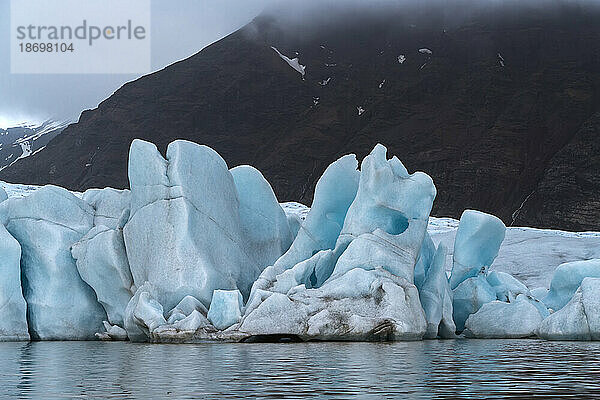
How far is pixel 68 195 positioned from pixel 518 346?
10.2 m

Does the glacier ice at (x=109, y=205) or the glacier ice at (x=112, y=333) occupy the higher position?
the glacier ice at (x=109, y=205)

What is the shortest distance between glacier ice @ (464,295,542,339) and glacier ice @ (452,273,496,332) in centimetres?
55

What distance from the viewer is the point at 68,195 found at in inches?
723

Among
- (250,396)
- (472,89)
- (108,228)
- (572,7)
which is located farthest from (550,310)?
(572,7)

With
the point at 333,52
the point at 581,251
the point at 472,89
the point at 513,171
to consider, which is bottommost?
the point at 581,251

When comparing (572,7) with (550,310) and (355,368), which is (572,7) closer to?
(550,310)

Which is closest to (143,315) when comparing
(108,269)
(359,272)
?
(108,269)

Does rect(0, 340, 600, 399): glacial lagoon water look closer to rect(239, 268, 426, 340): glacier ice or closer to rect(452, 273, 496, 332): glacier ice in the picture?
rect(239, 268, 426, 340): glacier ice

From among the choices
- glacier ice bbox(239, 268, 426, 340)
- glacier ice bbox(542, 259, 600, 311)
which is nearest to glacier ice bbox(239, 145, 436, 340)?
glacier ice bbox(239, 268, 426, 340)

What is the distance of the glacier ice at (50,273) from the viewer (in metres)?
17.1

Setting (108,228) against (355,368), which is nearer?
(355,368)

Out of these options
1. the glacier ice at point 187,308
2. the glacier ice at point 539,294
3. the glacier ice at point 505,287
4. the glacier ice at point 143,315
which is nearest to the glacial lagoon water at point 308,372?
the glacier ice at point 143,315

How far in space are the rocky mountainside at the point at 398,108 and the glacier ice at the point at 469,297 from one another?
46514mm

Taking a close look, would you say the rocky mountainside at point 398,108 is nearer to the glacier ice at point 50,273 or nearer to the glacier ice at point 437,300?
the glacier ice at point 437,300
